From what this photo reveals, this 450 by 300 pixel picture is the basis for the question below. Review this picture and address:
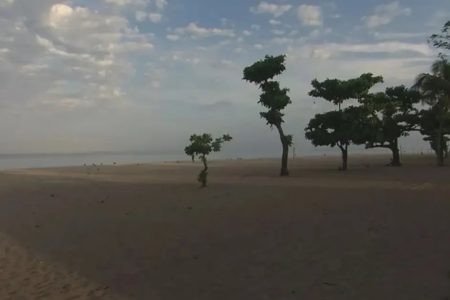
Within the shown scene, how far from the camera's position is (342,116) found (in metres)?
29.3

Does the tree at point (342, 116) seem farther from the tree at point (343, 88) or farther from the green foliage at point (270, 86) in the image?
the green foliage at point (270, 86)

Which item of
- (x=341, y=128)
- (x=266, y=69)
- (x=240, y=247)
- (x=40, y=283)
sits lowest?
(x=40, y=283)

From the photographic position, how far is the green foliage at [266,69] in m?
26.0

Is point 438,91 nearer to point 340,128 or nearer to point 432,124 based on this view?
point 432,124

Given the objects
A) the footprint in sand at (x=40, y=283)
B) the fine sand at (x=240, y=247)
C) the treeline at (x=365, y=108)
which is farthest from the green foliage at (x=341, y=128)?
the footprint in sand at (x=40, y=283)

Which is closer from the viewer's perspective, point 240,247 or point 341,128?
point 240,247

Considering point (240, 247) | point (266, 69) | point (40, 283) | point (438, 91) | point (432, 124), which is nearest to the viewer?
point (40, 283)

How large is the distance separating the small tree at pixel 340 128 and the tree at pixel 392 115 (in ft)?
3.48

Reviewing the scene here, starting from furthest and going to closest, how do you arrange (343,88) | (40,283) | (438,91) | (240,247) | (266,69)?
(438,91)
(343,88)
(266,69)
(240,247)
(40,283)

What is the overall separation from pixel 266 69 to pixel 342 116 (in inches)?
244

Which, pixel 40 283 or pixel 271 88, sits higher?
pixel 271 88

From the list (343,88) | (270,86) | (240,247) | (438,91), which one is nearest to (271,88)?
(270,86)

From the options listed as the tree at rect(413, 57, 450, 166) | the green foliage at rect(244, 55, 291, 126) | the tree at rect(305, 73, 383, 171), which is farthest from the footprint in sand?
the tree at rect(413, 57, 450, 166)

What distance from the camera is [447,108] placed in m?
31.5
